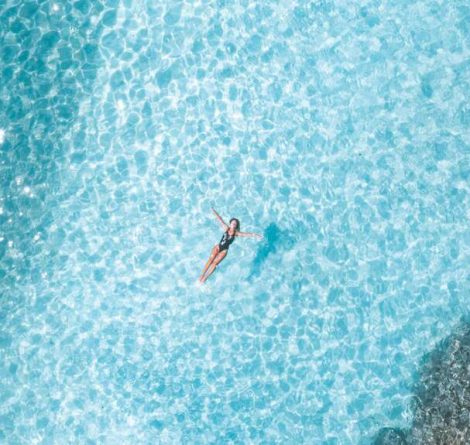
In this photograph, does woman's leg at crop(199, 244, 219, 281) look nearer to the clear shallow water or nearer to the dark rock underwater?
the clear shallow water

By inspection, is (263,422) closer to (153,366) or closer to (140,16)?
(153,366)

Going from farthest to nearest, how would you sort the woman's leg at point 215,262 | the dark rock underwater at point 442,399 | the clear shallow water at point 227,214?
the woman's leg at point 215,262, the clear shallow water at point 227,214, the dark rock underwater at point 442,399

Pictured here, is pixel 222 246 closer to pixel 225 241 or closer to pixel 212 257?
pixel 225 241

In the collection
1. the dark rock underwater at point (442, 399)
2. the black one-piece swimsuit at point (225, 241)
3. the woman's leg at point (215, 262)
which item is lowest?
the dark rock underwater at point (442, 399)

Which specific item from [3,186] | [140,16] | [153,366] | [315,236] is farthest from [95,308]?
[140,16]

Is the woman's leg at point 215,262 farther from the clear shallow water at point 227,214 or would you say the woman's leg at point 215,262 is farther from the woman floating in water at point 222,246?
the clear shallow water at point 227,214

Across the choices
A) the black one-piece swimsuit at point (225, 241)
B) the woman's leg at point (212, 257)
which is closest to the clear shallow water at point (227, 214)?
the woman's leg at point (212, 257)

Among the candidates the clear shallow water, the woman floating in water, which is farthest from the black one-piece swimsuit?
the clear shallow water
